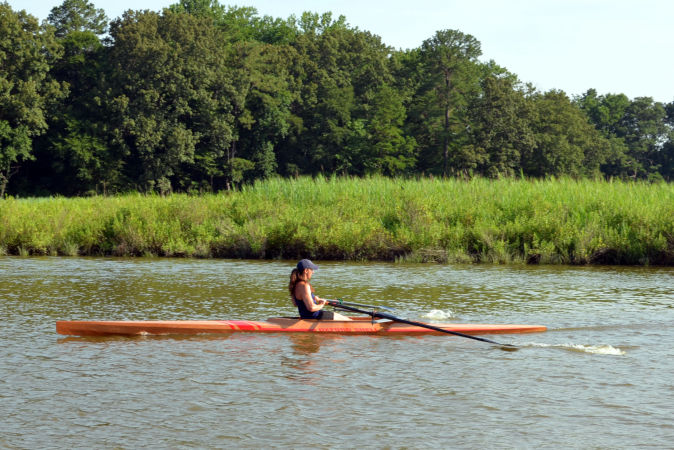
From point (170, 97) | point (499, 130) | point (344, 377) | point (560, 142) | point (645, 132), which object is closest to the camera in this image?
point (344, 377)

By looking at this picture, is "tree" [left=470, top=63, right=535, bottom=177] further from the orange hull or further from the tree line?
the orange hull

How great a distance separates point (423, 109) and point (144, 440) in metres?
51.4

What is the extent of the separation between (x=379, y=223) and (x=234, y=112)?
36708mm

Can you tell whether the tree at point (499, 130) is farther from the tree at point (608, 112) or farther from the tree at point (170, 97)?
the tree at point (608, 112)

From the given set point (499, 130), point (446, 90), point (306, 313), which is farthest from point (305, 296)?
point (446, 90)

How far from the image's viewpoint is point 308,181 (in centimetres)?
2236

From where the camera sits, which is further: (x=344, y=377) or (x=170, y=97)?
(x=170, y=97)

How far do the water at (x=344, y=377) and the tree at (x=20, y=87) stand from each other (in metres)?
37.2

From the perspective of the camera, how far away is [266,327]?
975cm

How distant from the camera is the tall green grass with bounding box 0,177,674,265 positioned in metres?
17.9

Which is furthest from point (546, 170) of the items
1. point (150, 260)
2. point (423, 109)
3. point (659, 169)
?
point (150, 260)

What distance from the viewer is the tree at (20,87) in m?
46.9

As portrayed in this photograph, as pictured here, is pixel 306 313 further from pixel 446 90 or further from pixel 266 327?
pixel 446 90

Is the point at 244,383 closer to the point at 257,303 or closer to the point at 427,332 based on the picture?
the point at 427,332
